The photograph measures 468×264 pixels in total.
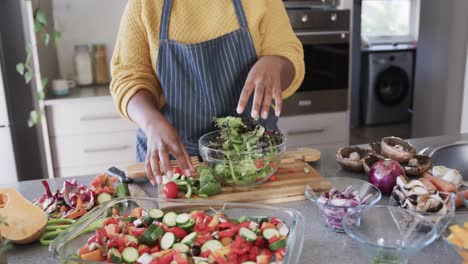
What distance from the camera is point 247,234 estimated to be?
2.57ft

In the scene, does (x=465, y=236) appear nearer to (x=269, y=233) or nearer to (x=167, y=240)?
(x=269, y=233)

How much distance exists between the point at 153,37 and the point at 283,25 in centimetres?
40

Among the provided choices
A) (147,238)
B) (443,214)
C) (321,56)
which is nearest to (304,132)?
(321,56)

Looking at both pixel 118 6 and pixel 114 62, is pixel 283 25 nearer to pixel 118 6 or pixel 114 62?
pixel 114 62

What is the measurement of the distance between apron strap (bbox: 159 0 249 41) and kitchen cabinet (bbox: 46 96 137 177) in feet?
3.57

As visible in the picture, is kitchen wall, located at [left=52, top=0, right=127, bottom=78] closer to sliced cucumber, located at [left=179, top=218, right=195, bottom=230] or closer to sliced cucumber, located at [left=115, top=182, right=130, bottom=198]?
sliced cucumber, located at [left=115, top=182, right=130, bottom=198]

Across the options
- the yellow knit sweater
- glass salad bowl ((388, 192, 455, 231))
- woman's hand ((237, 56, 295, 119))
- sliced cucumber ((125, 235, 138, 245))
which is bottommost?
sliced cucumber ((125, 235, 138, 245))

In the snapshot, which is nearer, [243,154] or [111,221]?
[111,221]

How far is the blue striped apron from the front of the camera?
52.2 inches

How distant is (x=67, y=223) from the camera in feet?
2.97

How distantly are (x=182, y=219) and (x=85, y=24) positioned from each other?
1985 millimetres

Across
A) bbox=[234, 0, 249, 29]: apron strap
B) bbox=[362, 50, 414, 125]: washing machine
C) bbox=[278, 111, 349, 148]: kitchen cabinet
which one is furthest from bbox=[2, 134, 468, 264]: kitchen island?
bbox=[362, 50, 414, 125]: washing machine

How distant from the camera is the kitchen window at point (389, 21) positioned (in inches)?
179

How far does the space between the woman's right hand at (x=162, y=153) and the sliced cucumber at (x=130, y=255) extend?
0.80 ft
